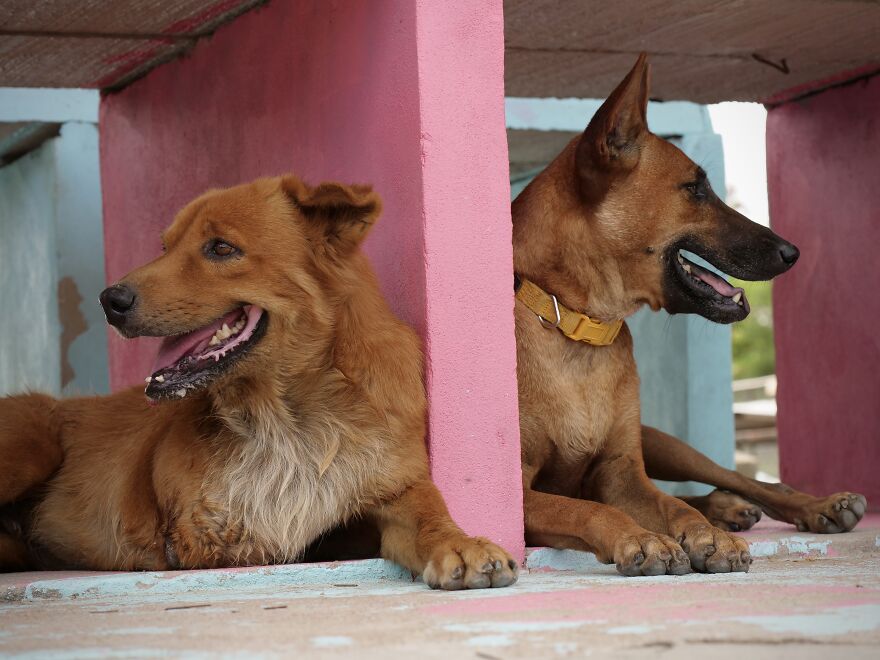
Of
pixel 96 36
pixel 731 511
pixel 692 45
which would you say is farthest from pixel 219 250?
pixel 692 45

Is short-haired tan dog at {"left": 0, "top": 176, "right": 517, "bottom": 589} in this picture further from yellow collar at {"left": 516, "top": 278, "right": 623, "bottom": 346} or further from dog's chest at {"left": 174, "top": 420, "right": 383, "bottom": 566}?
yellow collar at {"left": 516, "top": 278, "right": 623, "bottom": 346}

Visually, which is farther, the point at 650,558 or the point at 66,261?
the point at 66,261

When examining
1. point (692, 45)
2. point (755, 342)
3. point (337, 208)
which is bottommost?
point (337, 208)

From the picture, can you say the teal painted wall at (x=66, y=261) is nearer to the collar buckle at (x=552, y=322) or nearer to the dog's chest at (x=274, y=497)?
the collar buckle at (x=552, y=322)

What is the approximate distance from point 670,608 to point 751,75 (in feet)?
14.2

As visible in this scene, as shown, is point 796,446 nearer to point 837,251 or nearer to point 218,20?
point 837,251

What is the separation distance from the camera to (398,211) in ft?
14.1

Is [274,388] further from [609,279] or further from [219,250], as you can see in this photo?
[609,279]

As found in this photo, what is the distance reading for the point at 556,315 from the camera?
4793mm

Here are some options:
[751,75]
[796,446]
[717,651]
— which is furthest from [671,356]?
[717,651]

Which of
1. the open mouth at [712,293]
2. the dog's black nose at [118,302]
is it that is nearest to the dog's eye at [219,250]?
the dog's black nose at [118,302]

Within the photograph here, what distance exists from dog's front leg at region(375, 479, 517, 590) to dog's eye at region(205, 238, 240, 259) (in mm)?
877

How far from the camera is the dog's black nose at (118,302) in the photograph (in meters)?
3.73

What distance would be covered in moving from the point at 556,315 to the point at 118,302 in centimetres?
170
